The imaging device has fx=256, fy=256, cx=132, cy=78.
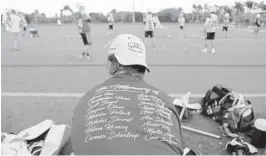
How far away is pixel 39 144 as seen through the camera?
2904 millimetres

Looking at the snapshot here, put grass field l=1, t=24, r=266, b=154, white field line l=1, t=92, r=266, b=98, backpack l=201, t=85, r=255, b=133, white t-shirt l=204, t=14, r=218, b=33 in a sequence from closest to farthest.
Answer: backpack l=201, t=85, r=255, b=133 → grass field l=1, t=24, r=266, b=154 → white field line l=1, t=92, r=266, b=98 → white t-shirt l=204, t=14, r=218, b=33

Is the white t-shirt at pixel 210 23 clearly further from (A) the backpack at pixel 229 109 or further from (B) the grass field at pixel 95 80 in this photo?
(A) the backpack at pixel 229 109

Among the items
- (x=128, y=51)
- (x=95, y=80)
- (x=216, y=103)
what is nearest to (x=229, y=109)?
(x=216, y=103)

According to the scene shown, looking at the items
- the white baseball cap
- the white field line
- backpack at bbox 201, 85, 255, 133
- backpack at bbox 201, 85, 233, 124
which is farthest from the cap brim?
the white field line

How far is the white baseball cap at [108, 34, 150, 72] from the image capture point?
1.60 m

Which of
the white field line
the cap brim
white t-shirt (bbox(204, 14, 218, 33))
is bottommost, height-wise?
the white field line

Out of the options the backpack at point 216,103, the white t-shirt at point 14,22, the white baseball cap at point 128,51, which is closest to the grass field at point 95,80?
the backpack at point 216,103

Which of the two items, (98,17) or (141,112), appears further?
(98,17)

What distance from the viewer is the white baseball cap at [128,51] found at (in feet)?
5.26

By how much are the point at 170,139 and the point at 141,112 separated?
0.21 m

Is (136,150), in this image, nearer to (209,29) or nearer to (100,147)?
(100,147)

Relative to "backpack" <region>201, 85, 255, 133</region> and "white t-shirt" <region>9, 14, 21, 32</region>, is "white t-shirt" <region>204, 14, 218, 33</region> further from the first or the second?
"white t-shirt" <region>9, 14, 21, 32</region>

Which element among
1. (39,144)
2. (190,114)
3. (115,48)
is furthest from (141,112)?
(190,114)

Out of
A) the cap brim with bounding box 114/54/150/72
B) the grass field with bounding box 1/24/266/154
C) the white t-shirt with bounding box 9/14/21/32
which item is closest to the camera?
the cap brim with bounding box 114/54/150/72
